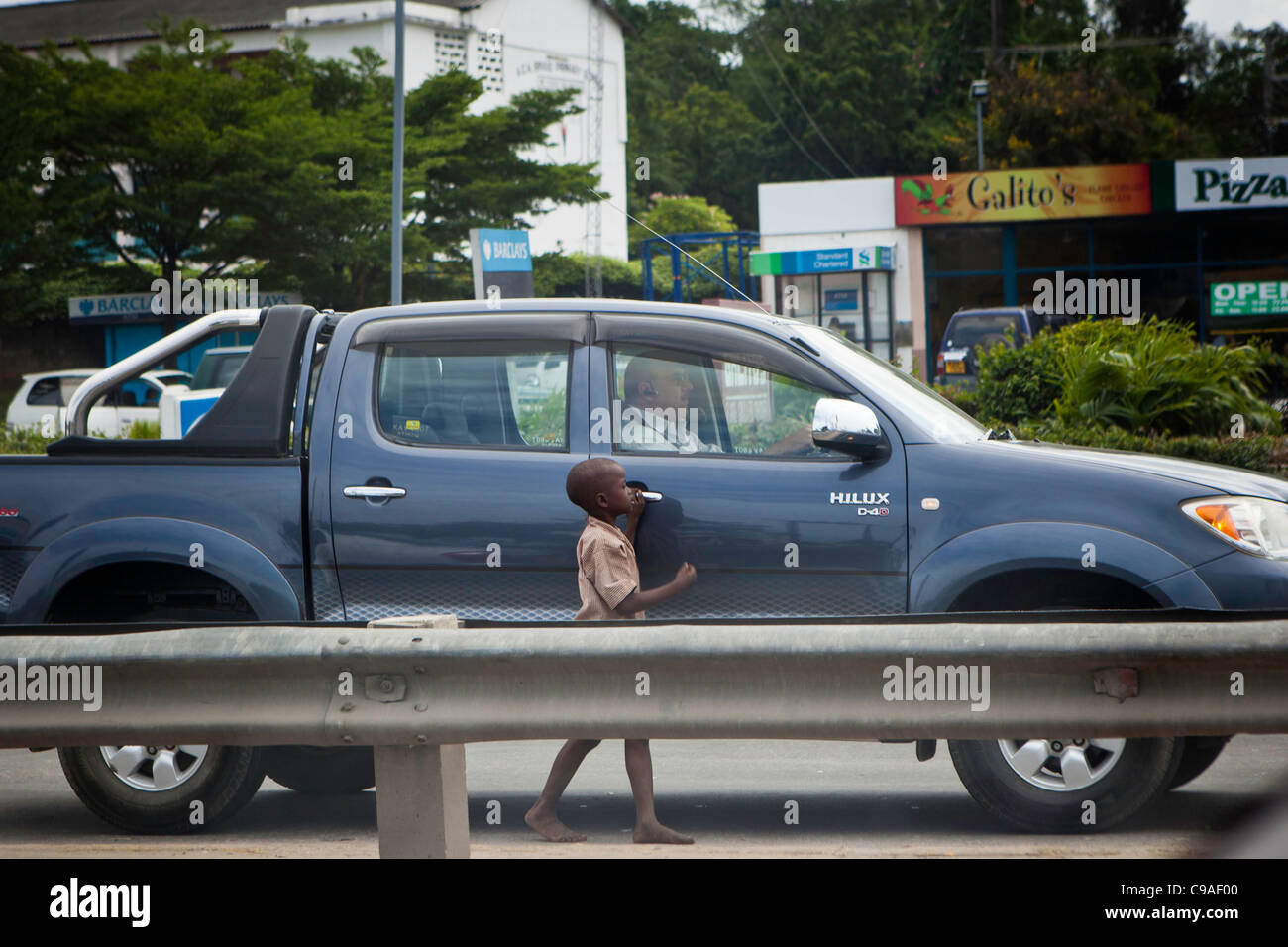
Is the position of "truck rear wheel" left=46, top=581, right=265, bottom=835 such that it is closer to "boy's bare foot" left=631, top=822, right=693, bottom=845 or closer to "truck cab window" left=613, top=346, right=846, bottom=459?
"boy's bare foot" left=631, top=822, right=693, bottom=845

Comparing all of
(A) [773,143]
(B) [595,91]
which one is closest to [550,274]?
(B) [595,91]

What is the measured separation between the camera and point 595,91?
6081 centimetres

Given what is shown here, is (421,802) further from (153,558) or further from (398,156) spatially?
(398,156)

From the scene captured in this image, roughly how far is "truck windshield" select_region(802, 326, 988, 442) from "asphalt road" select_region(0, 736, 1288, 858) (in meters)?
1.43

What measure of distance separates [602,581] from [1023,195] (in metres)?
30.4

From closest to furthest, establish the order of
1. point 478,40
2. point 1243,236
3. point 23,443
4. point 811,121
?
point 23,443 < point 1243,236 < point 478,40 < point 811,121

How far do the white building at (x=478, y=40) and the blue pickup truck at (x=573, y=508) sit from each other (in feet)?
146

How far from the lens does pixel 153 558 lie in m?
5.37

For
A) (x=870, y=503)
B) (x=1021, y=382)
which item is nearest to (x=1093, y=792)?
(x=870, y=503)

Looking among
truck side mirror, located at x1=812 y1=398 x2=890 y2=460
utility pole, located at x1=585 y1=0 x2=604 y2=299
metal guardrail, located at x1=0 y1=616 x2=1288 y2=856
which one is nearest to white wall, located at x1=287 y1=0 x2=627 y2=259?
utility pole, located at x1=585 y1=0 x2=604 y2=299

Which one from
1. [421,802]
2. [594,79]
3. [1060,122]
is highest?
[594,79]

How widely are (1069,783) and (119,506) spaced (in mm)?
3574

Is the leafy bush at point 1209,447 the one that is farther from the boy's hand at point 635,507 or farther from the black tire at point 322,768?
the black tire at point 322,768

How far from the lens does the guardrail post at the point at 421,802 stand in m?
3.47
